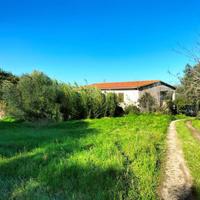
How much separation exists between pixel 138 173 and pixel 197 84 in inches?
297

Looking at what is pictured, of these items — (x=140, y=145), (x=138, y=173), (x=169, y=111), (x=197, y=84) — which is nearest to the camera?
(x=138, y=173)

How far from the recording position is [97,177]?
15.4ft

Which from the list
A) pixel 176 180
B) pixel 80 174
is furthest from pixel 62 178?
pixel 176 180

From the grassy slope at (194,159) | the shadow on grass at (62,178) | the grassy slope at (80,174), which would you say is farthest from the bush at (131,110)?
the shadow on grass at (62,178)

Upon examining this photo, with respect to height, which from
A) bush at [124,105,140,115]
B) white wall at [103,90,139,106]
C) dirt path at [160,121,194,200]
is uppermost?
white wall at [103,90,139,106]

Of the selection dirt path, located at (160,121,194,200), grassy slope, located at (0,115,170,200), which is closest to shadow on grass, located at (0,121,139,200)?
grassy slope, located at (0,115,170,200)

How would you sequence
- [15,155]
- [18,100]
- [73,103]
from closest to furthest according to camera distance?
[15,155] < [18,100] < [73,103]

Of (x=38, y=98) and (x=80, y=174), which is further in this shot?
(x=38, y=98)

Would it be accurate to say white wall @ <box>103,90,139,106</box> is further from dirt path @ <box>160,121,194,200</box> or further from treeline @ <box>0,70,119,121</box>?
dirt path @ <box>160,121,194,200</box>

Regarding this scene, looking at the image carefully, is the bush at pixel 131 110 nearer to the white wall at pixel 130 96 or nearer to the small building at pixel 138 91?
the small building at pixel 138 91

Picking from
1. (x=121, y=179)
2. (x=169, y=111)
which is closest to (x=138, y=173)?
(x=121, y=179)

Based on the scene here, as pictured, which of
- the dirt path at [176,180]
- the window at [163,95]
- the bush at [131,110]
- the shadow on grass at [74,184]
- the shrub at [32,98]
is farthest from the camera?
the window at [163,95]

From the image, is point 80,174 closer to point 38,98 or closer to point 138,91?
Result: point 38,98

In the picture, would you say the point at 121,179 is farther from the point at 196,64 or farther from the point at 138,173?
the point at 196,64
